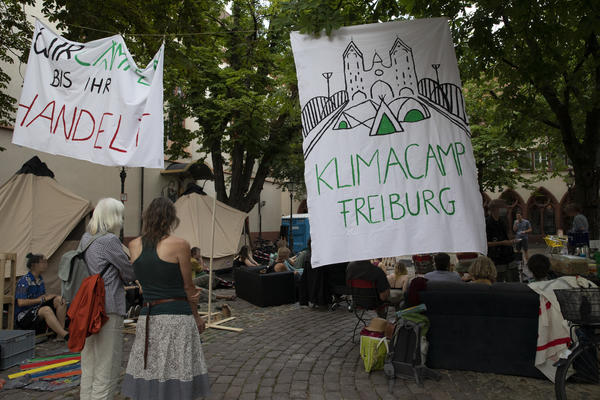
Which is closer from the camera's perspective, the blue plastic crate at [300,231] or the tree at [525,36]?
the tree at [525,36]

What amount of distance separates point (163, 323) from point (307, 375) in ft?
7.50

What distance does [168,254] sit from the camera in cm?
341

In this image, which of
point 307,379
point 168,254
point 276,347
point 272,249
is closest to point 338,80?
point 168,254

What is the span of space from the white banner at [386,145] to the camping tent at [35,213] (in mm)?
7495

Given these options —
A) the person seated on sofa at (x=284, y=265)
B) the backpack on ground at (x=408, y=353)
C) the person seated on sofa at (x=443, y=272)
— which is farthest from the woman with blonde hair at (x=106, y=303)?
the person seated on sofa at (x=284, y=265)

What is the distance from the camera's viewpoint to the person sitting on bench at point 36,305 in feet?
21.9

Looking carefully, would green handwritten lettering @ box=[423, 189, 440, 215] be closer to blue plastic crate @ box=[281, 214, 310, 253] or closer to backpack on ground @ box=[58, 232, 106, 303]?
backpack on ground @ box=[58, 232, 106, 303]

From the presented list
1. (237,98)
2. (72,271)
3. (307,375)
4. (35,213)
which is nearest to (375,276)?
(307,375)

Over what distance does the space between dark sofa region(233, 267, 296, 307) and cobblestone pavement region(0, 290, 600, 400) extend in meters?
2.01

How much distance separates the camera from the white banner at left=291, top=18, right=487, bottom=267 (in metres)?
3.66

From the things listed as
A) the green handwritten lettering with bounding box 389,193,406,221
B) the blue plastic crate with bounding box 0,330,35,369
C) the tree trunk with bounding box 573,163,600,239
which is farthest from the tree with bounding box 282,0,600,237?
the blue plastic crate with bounding box 0,330,35,369

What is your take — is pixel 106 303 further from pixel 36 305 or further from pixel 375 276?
pixel 36 305

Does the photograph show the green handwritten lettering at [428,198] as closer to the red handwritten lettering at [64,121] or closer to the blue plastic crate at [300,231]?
the red handwritten lettering at [64,121]

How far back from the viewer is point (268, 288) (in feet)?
31.7
